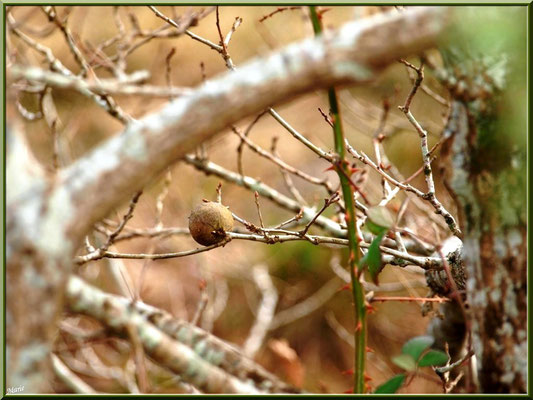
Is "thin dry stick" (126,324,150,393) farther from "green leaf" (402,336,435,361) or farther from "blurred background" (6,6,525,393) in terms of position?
"blurred background" (6,6,525,393)

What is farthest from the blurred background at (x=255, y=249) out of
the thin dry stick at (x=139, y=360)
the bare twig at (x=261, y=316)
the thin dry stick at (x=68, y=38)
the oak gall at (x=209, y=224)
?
the oak gall at (x=209, y=224)

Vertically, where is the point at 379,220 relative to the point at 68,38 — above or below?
below

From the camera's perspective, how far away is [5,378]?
0.93 metres

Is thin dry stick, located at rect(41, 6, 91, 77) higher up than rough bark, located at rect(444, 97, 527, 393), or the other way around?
thin dry stick, located at rect(41, 6, 91, 77)

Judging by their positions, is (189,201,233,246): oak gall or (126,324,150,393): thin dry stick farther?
(189,201,233,246): oak gall

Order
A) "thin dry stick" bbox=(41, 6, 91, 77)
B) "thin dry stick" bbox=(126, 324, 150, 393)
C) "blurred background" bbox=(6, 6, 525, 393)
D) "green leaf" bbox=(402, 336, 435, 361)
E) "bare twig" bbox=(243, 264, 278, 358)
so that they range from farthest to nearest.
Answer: "blurred background" bbox=(6, 6, 525, 393) < "bare twig" bbox=(243, 264, 278, 358) < "thin dry stick" bbox=(41, 6, 91, 77) < "thin dry stick" bbox=(126, 324, 150, 393) < "green leaf" bbox=(402, 336, 435, 361)

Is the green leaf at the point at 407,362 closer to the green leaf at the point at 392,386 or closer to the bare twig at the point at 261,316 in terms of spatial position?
the green leaf at the point at 392,386

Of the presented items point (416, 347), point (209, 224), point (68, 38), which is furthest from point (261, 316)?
point (416, 347)

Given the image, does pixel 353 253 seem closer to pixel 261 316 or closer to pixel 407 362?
pixel 407 362

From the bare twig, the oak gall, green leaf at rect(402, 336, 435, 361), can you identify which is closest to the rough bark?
green leaf at rect(402, 336, 435, 361)

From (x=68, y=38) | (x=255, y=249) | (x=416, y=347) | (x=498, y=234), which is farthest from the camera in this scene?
(x=255, y=249)

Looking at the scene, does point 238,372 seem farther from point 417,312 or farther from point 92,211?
point 417,312

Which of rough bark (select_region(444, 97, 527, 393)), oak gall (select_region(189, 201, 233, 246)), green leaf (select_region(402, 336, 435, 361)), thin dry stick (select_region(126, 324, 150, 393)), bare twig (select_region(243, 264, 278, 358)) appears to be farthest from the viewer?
bare twig (select_region(243, 264, 278, 358))

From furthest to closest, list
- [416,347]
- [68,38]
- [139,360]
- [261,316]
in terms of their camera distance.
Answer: [261,316] → [68,38] → [139,360] → [416,347]
